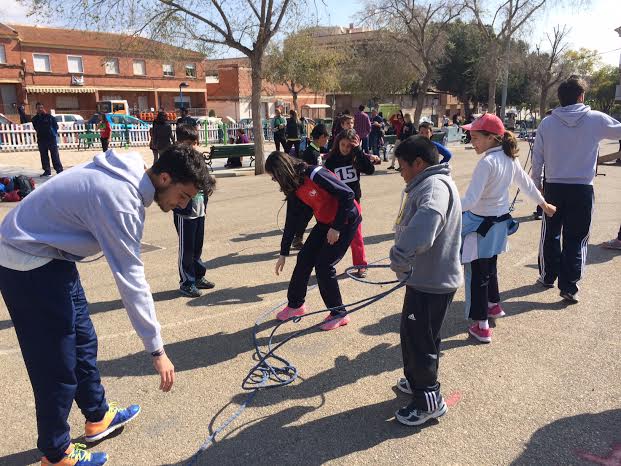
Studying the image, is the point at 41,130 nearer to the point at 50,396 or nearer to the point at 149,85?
the point at 50,396

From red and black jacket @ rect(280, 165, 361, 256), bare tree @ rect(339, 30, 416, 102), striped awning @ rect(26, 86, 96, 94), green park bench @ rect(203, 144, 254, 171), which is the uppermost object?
bare tree @ rect(339, 30, 416, 102)

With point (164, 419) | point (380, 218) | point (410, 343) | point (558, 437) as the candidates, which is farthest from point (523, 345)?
point (380, 218)

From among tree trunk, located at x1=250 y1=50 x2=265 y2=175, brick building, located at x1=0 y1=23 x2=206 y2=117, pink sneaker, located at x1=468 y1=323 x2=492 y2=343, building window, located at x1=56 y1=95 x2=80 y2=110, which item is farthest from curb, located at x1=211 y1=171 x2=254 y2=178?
building window, located at x1=56 y1=95 x2=80 y2=110

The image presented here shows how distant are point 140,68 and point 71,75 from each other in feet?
20.7

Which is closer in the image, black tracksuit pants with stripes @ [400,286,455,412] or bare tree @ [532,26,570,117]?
black tracksuit pants with stripes @ [400,286,455,412]

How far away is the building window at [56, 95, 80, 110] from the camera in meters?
43.6

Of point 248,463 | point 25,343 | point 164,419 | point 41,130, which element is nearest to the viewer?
point 25,343

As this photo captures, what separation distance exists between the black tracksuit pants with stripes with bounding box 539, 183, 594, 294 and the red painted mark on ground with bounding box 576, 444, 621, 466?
2.37 meters

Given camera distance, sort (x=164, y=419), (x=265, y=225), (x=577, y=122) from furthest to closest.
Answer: (x=265, y=225), (x=577, y=122), (x=164, y=419)

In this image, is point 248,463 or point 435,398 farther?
point 435,398

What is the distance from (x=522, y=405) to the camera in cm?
320

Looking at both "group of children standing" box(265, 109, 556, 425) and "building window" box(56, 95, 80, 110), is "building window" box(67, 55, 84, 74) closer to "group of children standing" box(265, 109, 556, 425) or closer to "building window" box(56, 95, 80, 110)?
"building window" box(56, 95, 80, 110)

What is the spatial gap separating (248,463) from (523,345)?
2.50m

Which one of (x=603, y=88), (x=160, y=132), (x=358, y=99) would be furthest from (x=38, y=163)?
(x=603, y=88)
